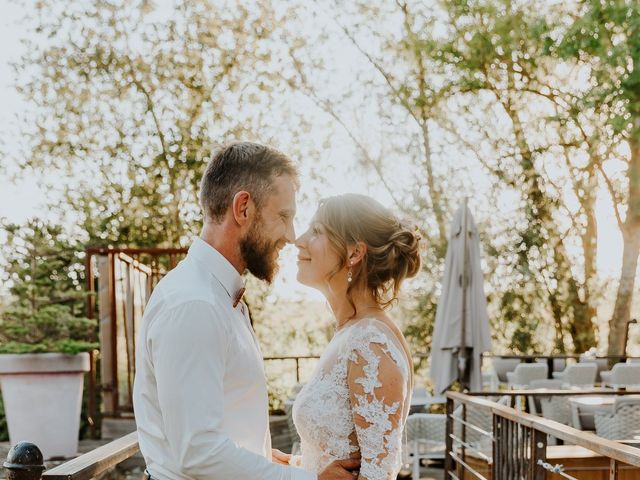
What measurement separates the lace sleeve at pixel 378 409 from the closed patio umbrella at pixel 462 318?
5578 millimetres

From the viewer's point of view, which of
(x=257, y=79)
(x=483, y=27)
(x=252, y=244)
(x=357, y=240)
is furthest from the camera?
(x=483, y=27)

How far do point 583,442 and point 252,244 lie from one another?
163 centimetres

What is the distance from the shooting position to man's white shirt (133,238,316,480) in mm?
1747

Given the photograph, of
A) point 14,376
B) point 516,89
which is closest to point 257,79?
point 516,89

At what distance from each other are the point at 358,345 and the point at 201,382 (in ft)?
2.27

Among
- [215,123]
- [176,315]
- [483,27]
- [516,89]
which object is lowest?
[176,315]

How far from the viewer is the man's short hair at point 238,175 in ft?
A: 6.56

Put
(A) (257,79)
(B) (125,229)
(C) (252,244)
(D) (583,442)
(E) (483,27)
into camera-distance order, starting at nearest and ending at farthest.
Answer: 1. (C) (252,244)
2. (D) (583,442)
3. (B) (125,229)
4. (A) (257,79)
5. (E) (483,27)

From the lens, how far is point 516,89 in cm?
1647

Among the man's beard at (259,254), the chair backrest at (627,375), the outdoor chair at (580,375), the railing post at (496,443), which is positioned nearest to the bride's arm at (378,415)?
the man's beard at (259,254)

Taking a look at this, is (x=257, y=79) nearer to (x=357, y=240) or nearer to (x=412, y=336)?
(x=412, y=336)

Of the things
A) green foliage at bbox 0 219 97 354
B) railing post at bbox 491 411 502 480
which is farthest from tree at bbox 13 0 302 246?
railing post at bbox 491 411 502 480

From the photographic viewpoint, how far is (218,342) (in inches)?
71.4

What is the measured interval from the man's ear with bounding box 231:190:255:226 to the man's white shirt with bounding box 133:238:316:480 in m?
0.10
